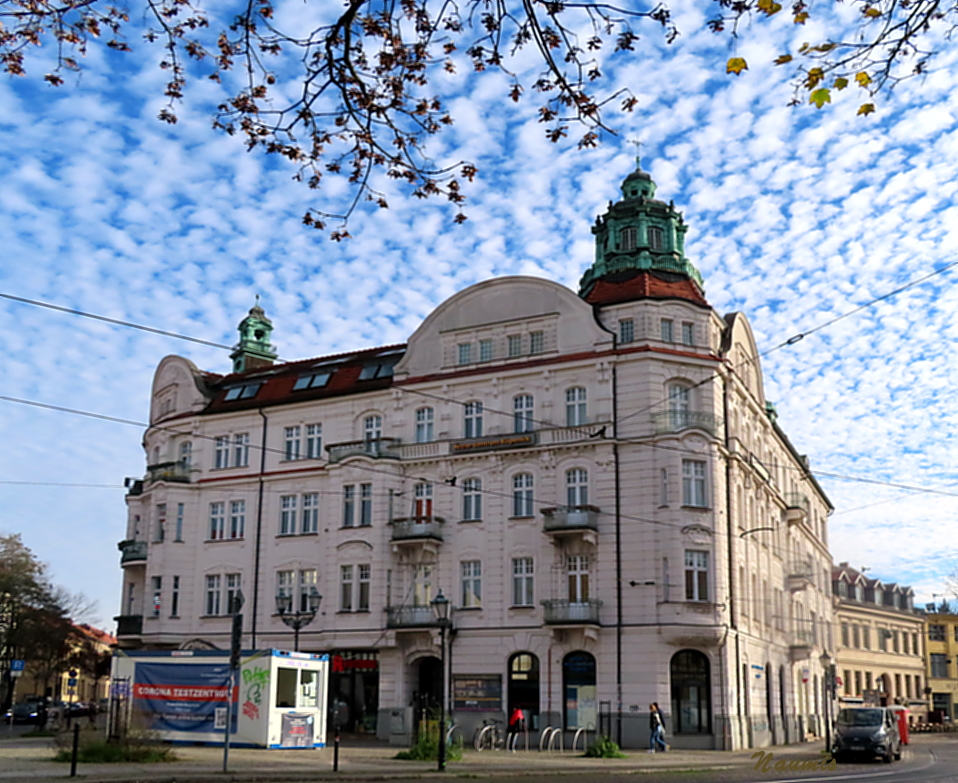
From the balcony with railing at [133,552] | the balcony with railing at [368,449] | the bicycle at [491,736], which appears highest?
the balcony with railing at [368,449]

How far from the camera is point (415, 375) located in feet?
156

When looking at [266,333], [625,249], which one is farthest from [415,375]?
[266,333]

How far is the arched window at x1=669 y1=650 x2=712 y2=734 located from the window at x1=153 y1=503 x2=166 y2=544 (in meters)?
25.0

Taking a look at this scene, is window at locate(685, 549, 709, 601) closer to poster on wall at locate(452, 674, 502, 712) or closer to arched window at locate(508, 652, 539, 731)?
arched window at locate(508, 652, 539, 731)

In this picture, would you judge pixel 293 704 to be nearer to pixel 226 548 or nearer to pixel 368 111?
pixel 226 548

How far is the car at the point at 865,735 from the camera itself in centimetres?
3450

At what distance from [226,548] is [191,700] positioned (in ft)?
61.3

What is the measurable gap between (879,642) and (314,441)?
58.8m

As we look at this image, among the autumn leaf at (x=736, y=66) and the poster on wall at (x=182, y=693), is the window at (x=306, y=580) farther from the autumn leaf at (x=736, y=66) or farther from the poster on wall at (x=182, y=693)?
the autumn leaf at (x=736, y=66)

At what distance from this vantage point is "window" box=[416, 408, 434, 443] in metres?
46.9

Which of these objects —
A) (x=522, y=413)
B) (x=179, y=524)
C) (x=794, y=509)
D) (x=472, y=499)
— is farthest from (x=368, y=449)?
(x=794, y=509)

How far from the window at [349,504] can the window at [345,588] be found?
1954 mm

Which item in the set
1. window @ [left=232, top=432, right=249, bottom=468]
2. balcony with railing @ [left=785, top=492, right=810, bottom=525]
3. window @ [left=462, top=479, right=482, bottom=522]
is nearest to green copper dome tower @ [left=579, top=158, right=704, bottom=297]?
window @ [left=462, top=479, right=482, bottom=522]

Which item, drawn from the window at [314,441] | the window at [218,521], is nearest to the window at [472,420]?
the window at [314,441]
